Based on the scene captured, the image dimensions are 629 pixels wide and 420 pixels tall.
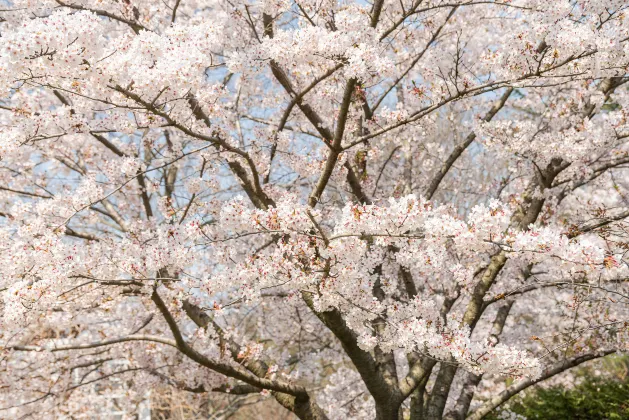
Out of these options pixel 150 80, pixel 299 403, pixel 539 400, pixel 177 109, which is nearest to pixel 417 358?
pixel 299 403

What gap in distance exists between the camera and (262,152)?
5.29 metres

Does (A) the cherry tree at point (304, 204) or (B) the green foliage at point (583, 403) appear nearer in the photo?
(A) the cherry tree at point (304, 204)

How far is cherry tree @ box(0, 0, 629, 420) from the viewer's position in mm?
3113

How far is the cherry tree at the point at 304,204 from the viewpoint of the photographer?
10.2 ft

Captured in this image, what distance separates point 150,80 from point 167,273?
90.4 inches

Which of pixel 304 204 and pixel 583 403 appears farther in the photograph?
pixel 583 403

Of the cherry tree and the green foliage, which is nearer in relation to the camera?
the cherry tree

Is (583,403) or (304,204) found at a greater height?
(583,403)

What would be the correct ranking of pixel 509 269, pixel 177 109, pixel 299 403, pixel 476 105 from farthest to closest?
pixel 476 105 → pixel 509 269 → pixel 299 403 → pixel 177 109

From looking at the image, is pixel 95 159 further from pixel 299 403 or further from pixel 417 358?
pixel 417 358

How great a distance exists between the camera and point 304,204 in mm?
4273

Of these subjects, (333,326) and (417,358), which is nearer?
(333,326)

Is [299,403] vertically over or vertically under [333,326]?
under

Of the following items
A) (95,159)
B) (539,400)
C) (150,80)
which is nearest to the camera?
(150,80)
